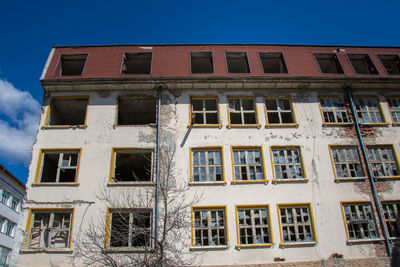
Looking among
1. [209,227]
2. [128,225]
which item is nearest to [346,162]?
[209,227]

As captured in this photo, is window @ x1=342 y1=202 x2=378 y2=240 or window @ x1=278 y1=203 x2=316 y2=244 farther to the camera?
window @ x1=342 y1=202 x2=378 y2=240

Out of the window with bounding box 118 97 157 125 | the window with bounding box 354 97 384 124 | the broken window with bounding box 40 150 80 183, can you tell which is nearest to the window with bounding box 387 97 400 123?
the window with bounding box 354 97 384 124

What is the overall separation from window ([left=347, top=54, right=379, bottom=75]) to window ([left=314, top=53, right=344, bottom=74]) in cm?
96

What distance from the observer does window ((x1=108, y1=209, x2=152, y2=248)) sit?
1399cm

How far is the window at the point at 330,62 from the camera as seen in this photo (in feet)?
63.1

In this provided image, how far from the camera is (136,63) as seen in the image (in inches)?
785

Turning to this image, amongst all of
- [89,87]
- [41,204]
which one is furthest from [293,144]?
[41,204]

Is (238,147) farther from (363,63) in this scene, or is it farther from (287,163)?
(363,63)

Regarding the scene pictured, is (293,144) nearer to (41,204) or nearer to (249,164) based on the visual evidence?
(249,164)

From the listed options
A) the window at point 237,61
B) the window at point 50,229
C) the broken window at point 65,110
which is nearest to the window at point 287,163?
the window at point 237,61

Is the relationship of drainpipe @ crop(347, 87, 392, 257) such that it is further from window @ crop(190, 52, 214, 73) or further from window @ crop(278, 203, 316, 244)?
window @ crop(190, 52, 214, 73)

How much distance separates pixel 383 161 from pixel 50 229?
1641 cm

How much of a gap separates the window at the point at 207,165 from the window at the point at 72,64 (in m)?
8.97

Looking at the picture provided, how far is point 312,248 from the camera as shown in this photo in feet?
46.4
